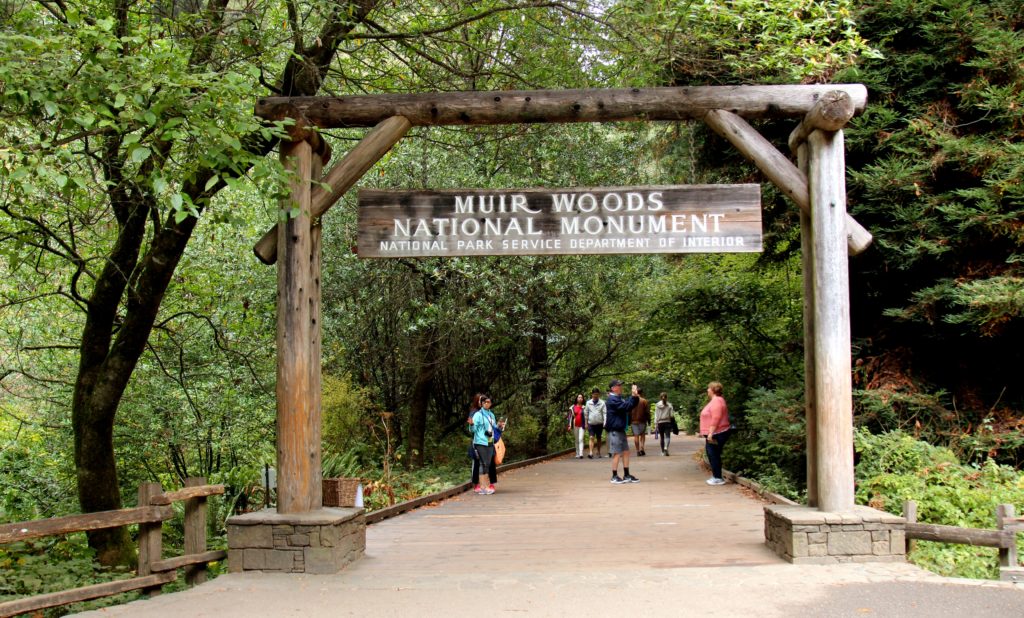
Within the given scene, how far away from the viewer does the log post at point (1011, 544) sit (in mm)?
7047

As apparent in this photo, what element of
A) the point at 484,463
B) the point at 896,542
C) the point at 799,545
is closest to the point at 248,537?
the point at 799,545

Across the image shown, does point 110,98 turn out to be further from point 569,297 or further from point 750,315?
point 569,297

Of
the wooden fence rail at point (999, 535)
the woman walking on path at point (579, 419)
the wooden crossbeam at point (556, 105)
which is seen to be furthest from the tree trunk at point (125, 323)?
the woman walking on path at point (579, 419)

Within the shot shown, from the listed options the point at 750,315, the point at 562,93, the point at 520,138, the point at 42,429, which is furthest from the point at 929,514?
the point at 42,429

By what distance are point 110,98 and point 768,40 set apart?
250 inches

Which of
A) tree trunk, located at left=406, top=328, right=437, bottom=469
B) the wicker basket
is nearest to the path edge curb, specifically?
the wicker basket

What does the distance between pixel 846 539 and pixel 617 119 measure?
4284 millimetres

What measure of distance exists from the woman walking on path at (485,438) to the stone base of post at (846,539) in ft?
22.2

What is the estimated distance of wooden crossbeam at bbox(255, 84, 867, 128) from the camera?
7.96m

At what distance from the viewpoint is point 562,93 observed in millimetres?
8055

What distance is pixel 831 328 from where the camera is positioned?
7672 mm

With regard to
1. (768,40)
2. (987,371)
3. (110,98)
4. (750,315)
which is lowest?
(987,371)

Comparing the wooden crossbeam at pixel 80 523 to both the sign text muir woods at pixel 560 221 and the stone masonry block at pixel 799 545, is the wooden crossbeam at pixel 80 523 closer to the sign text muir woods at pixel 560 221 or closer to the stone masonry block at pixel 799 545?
the sign text muir woods at pixel 560 221

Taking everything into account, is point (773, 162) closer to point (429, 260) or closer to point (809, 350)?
point (809, 350)
